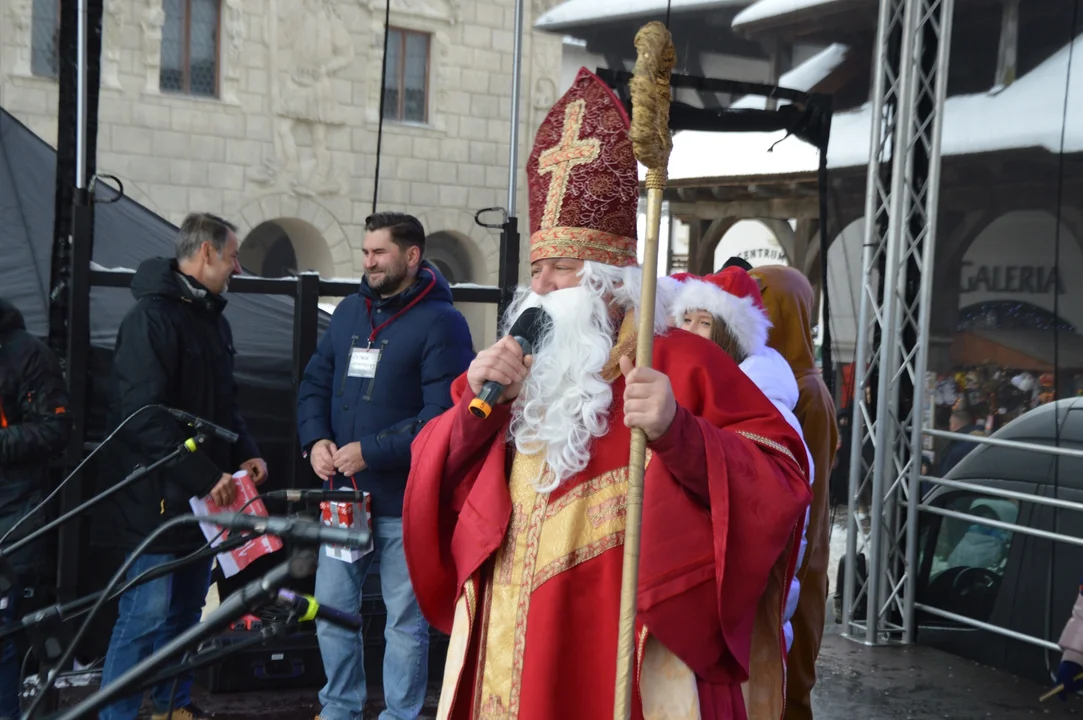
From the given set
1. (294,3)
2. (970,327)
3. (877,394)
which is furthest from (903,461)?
(294,3)

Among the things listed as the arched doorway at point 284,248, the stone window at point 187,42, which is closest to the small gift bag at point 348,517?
the arched doorway at point 284,248

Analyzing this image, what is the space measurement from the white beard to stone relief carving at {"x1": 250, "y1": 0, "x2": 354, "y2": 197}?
32.0ft

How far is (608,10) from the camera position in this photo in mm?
6477

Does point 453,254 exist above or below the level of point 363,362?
above

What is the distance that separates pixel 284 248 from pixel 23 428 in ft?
31.4

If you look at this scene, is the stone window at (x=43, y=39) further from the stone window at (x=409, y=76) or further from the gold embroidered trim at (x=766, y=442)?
the gold embroidered trim at (x=766, y=442)

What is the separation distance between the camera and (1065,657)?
4.33 meters

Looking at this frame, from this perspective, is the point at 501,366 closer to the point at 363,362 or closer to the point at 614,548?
the point at 614,548

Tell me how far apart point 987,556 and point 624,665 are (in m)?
4.03

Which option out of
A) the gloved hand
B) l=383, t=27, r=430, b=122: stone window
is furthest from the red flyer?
l=383, t=27, r=430, b=122: stone window

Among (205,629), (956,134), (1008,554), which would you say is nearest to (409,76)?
(956,134)

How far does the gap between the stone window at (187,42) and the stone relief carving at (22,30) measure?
4.37 ft

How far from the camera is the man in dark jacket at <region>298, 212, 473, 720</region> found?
3.73m

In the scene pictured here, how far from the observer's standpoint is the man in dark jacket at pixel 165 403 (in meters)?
3.63
